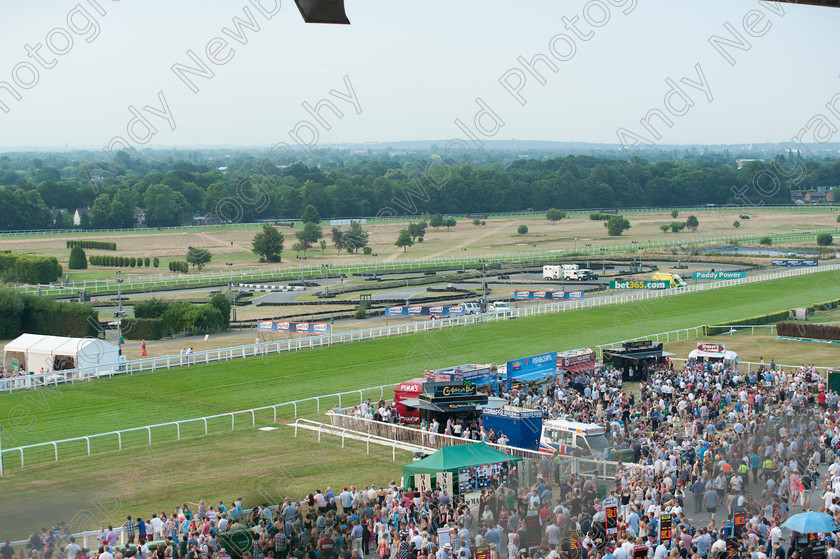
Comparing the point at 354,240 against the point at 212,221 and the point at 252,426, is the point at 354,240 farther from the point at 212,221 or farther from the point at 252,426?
the point at 252,426

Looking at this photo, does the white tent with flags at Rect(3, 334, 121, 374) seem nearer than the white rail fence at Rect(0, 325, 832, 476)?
No

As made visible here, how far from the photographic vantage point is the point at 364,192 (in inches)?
5541

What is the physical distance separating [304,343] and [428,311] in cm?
1107

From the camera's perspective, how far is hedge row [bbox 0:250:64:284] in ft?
229

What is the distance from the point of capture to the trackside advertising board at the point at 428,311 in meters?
49.2

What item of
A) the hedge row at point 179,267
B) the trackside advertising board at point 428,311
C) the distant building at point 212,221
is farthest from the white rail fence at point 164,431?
the distant building at point 212,221

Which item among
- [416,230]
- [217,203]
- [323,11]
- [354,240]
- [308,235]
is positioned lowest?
[354,240]

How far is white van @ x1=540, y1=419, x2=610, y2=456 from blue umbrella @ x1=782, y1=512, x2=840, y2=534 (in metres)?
7.08

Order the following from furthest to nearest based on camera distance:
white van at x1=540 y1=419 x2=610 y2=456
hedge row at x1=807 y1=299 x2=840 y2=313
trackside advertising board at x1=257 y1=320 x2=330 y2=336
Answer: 1. hedge row at x1=807 y1=299 x2=840 y2=313
2. trackside advertising board at x1=257 y1=320 x2=330 y2=336
3. white van at x1=540 y1=419 x2=610 y2=456

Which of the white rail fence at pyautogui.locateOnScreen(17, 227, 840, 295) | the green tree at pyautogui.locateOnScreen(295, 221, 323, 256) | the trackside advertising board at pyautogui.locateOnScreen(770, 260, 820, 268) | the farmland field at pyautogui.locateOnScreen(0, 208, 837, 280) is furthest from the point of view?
the green tree at pyautogui.locateOnScreen(295, 221, 323, 256)

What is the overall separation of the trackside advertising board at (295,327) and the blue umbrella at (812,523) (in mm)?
31533

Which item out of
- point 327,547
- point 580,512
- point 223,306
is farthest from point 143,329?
point 580,512

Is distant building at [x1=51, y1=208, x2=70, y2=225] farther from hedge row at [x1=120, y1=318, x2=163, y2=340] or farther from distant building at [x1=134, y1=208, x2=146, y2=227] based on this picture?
hedge row at [x1=120, y1=318, x2=163, y2=340]

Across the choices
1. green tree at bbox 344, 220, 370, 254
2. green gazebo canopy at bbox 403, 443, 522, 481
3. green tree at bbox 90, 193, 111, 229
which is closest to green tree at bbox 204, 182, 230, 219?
green tree at bbox 90, 193, 111, 229
